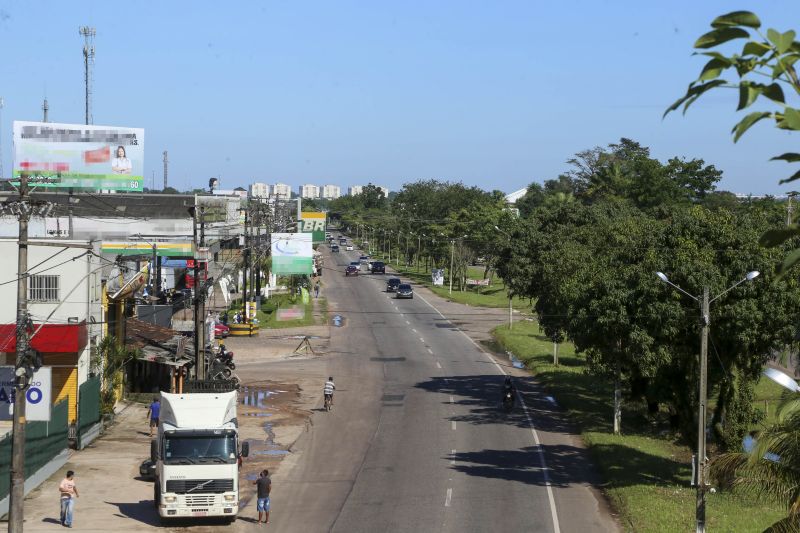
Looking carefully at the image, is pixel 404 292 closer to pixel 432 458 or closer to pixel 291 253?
pixel 291 253

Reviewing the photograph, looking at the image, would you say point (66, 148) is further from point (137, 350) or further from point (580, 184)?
→ point (580, 184)

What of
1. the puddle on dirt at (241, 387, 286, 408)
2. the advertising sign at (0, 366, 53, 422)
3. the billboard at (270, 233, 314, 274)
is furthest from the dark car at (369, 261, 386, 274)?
the advertising sign at (0, 366, 53, 422)

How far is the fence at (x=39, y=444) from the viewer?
26.2 meters

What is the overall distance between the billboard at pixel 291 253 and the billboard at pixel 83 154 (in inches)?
436

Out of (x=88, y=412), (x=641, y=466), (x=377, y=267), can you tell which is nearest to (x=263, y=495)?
(x=88, y=412)

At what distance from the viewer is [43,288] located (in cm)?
3741

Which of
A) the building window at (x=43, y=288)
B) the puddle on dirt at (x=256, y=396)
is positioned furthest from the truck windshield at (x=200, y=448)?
the puddle on dirt at (x=256, y=396)

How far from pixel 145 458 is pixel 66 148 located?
43.9m

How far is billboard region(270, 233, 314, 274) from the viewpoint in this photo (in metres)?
77.3

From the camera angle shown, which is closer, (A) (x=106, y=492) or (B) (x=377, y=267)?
(A) (x=106, y=492)

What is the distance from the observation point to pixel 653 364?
34.5 m

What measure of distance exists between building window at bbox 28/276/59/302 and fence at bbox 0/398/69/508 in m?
5.03

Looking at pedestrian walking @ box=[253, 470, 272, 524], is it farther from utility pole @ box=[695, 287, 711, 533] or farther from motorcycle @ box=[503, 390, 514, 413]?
motorcycle @ box=[503, 390, 514, 413]

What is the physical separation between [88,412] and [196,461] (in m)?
12.3
